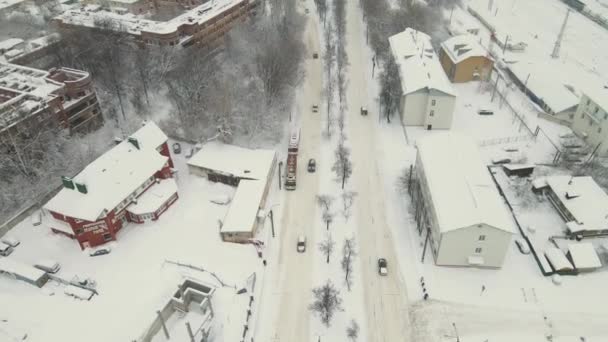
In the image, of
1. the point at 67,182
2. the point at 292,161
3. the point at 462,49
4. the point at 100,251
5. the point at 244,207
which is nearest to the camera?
the point at 67,182

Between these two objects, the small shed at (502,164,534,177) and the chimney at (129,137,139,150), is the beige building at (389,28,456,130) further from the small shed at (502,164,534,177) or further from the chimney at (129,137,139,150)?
the chimney at (129,137,139,150)

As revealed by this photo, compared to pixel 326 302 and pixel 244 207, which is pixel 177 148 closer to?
pixel 244 207

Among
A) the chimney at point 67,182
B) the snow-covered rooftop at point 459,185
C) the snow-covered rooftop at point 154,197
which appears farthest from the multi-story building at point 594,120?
the chimney at point 67,182

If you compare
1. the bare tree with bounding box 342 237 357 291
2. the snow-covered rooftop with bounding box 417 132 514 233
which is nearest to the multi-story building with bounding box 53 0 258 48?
the snow-covered rooftop with bounding box 417 132 514 233

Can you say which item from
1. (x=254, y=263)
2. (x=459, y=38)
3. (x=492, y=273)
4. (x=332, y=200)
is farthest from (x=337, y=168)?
(x=459, y=38)

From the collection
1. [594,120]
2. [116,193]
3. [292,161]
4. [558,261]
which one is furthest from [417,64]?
[116,193]

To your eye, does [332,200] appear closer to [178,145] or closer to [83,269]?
[178,145]

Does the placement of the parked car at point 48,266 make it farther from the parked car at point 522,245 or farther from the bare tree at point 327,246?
the parked car at point 522,245
